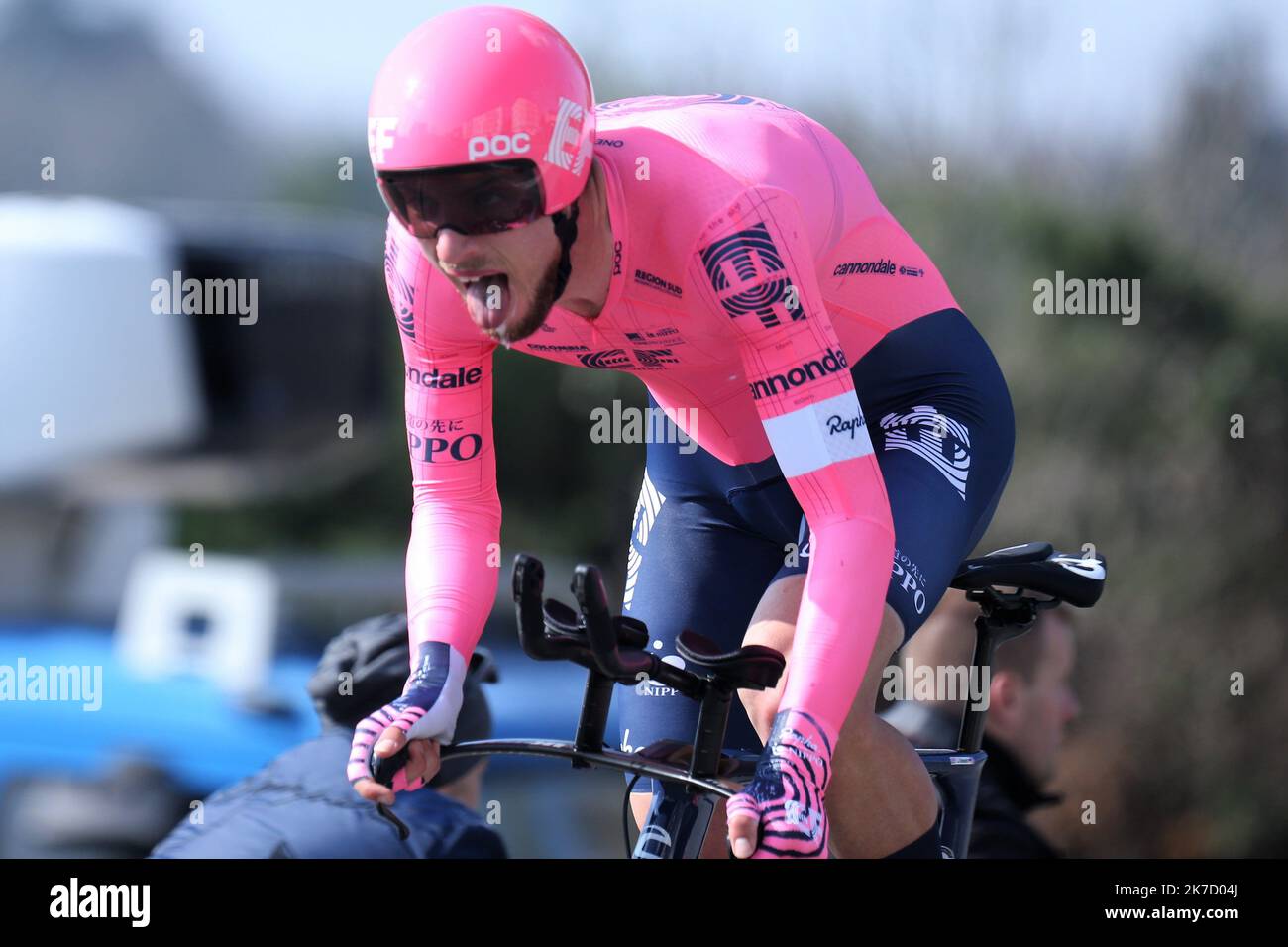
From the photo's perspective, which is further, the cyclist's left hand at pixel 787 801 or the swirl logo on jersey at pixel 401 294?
the swirl logo on jersey at pixel 401 294

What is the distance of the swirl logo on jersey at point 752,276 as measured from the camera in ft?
9.17

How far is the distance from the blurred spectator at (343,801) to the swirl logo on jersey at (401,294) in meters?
0.77

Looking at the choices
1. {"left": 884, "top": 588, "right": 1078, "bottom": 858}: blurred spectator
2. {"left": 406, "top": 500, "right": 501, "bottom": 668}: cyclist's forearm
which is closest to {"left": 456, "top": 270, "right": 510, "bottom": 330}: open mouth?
{"left": 406, "top": 500, "right": 501, "bottom": 668}: cyclist's forearm

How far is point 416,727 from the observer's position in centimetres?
300

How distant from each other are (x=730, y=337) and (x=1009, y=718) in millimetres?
1764

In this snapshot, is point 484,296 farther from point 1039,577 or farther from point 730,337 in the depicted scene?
point 1039,577

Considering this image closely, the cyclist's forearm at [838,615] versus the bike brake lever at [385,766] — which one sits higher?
the cyclist's forearm at [838,615]

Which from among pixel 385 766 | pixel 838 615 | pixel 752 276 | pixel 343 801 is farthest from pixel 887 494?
pixel 343 801

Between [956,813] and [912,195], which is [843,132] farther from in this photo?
Result: [956,813]

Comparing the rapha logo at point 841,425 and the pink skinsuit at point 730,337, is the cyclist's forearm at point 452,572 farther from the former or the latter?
the rapha logo at point 841,425

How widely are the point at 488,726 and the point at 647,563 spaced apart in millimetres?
574

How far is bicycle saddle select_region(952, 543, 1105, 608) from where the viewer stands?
3.30m

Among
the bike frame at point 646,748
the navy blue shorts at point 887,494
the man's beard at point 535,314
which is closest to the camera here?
the bike frame at point 646,748

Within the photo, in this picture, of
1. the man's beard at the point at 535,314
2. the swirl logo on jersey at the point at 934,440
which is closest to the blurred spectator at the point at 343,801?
the man's beard at the point at 535,314
